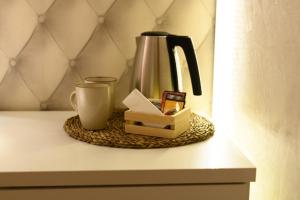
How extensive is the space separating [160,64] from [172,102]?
0.13 meters

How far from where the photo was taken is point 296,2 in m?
0.79

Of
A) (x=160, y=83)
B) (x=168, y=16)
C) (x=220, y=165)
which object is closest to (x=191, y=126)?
(x=160, y=83)

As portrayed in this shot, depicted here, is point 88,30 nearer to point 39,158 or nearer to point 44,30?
point 44,30

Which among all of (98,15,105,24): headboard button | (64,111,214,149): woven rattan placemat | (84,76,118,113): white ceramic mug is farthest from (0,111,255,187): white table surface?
(98,15,105,24): headboard button

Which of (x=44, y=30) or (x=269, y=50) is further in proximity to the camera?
(x=44, y=30)

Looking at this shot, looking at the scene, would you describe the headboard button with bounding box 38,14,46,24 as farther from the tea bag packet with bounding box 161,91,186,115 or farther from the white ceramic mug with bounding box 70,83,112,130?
the tea bag packet with bounding box 161,91,186,115

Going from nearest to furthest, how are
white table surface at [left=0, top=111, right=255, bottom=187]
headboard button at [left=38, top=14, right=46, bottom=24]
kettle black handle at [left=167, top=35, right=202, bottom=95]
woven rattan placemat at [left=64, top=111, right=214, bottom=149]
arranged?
white table surface at [left=0, top=111, right=255, bottom=187] → woven rattan placemat at [left=64, top=111, right=214, bottom=149] → kettle black handle at [left=167, top=35, right=202, bottom=95] → headboard button at [left=38, top=14, right=46, bottom=24]

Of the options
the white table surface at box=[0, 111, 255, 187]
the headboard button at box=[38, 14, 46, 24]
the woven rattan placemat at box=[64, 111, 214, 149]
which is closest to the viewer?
the white table surface at box=[0, 111, 255, 187]

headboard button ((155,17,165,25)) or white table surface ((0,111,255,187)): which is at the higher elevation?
headboard button ((155,17,165,25))

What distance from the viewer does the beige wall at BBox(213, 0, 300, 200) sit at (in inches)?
32.0

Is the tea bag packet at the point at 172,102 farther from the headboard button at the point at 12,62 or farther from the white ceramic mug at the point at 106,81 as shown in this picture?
the headboard button at the point at 12,62

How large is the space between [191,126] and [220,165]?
0.25 m

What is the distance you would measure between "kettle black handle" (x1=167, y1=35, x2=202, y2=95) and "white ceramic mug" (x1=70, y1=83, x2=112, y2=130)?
193 mm

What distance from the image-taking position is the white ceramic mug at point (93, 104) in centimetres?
99
